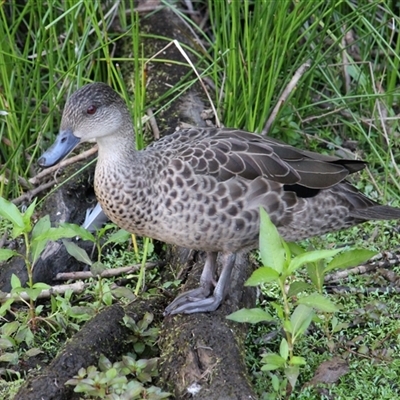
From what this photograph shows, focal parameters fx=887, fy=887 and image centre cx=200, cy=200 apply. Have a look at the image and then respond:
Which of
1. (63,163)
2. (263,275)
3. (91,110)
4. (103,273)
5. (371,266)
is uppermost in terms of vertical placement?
(91,110)

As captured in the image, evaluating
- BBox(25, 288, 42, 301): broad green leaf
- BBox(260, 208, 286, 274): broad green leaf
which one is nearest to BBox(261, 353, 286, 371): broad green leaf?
BBox(260, 208, 286, 274): broad green leaf

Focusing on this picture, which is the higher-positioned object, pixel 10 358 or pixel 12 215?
pixel 12 215

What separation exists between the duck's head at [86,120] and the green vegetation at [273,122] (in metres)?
0.27

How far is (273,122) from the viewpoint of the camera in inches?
201

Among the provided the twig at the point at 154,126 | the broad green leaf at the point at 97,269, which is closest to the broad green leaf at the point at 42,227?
the broad green leaf at the point at 97,269

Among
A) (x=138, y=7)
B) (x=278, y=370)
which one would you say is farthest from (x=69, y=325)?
(x=138, y=7)

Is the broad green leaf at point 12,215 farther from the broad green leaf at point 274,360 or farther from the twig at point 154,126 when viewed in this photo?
the twig at point 154,126

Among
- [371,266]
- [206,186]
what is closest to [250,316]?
[206,186]

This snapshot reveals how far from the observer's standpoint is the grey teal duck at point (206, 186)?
3.94 meters

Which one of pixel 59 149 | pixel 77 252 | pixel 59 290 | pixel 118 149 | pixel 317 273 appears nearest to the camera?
pixel 317 273

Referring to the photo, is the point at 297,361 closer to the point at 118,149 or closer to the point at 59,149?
the point at 118,149

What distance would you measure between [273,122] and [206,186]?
129cm

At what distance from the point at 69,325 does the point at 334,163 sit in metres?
1.49

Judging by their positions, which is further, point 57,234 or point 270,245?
point 57,234
